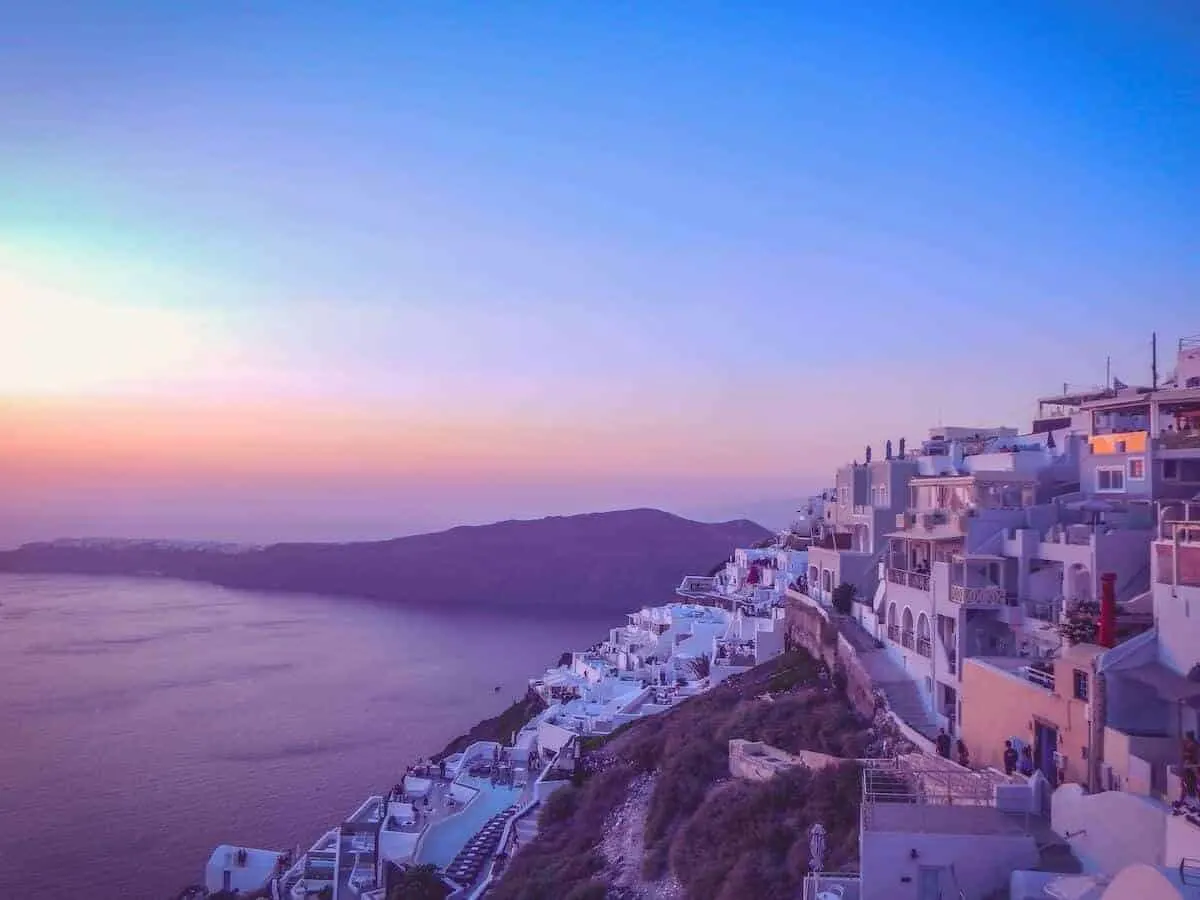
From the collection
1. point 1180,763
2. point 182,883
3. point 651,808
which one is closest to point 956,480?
point 651,808

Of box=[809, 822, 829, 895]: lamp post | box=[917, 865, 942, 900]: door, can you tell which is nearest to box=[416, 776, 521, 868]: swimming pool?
box=[809, 822, 829, 895]: lamp post

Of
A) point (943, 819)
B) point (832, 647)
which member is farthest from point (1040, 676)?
point (832, 647)

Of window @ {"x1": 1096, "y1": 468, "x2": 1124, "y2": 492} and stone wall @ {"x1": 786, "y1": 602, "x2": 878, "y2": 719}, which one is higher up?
window @ {"x1": 1096, "y1": 468, "x2": 1124, "y2": 492}

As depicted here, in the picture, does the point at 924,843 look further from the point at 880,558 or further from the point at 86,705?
the point at 86,705

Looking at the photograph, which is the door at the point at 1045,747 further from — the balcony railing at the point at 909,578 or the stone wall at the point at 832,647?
the balcony railing at the point at 909,578

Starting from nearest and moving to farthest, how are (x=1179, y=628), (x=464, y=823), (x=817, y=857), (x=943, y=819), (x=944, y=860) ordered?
(x=944, y=860) < (x=943, y=819) < (x=1179, y=628) < (x=817, y=857) < (x=464, y=823)

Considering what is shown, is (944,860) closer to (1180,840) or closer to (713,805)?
(1180,840)

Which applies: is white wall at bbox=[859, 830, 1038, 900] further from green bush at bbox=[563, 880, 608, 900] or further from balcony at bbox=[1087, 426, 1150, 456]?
balcony at bbox=[1087, 426, 1150, 456]
